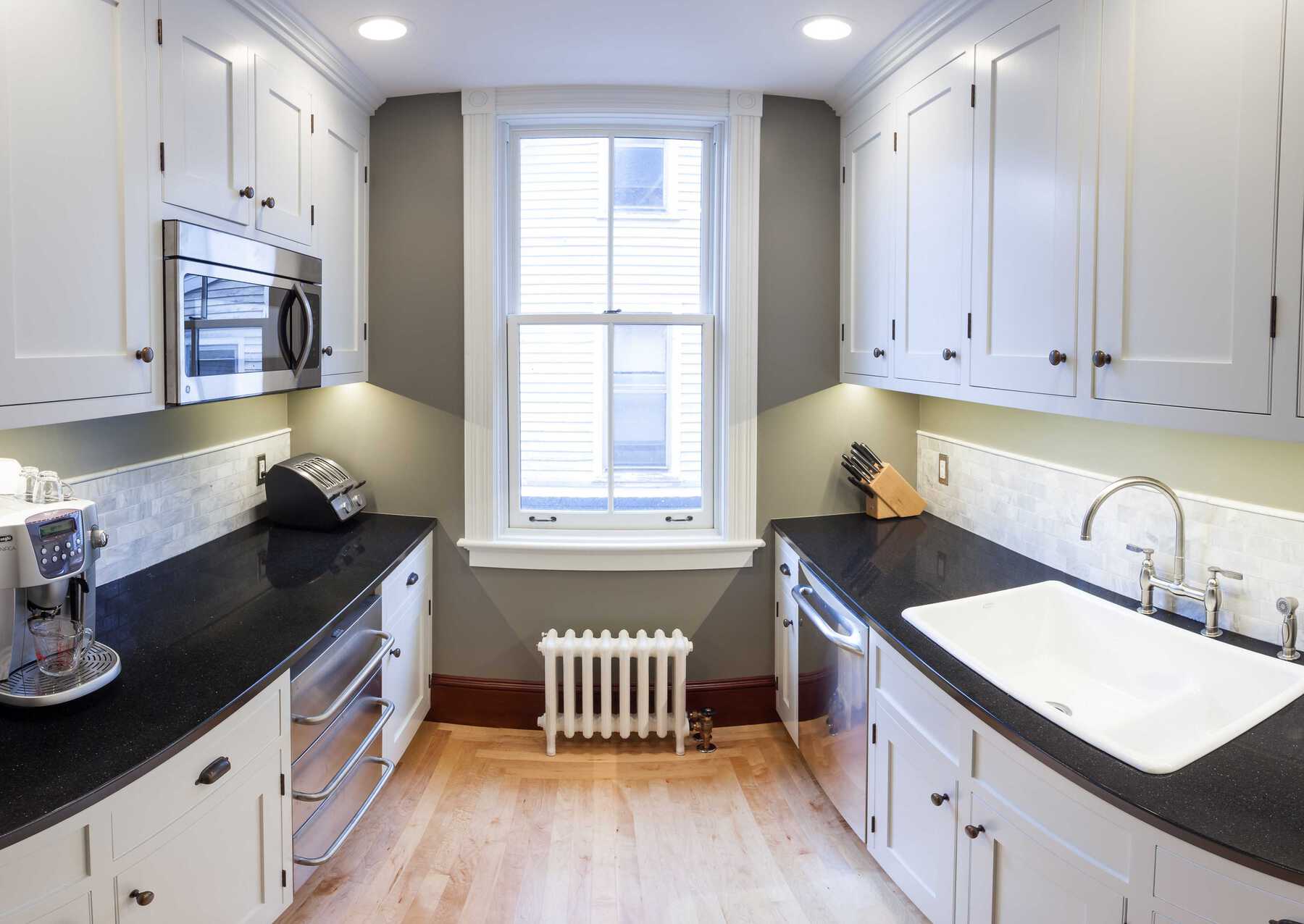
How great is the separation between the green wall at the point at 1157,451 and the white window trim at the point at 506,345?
0.85 meters

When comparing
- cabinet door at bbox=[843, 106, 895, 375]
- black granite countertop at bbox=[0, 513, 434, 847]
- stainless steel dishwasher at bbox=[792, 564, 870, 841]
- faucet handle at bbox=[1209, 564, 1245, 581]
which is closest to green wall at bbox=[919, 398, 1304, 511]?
faucet handle at bbox=[1209, 564, 1245, 581]

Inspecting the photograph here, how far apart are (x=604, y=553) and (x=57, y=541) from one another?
1.88 m

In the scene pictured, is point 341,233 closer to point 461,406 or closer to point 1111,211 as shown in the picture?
point 461,406

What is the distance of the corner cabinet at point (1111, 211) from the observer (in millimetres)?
1295

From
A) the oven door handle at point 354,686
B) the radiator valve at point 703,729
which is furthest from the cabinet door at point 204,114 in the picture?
the radiator valve at point 703,729

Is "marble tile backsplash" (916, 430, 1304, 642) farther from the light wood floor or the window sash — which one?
the light wood floor

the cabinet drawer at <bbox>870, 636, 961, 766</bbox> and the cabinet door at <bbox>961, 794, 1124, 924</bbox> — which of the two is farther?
the cabinet drawer at <bbox>870, 636, 961, 766</bbox>

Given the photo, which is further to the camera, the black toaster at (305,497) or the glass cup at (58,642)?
the black toaster at (305,497)

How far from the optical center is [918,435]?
3.17 metres

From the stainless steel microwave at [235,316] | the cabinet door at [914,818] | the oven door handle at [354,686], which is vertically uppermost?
the stainless steel microwave at [235,316]

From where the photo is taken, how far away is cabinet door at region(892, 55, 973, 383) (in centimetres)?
218

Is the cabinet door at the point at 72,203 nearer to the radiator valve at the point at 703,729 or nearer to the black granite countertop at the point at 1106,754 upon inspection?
the black granite countertop at the point at 1106,754

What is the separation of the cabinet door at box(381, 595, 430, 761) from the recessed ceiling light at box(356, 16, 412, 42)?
185 cm

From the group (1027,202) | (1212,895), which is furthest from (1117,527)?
(1212,895)
